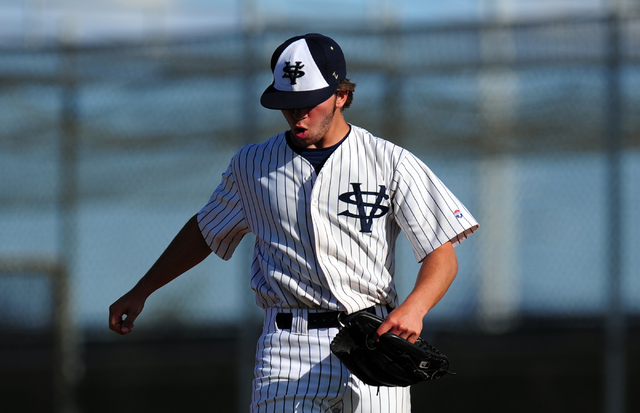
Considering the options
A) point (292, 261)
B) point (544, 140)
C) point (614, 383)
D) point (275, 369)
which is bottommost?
point (614, 383)

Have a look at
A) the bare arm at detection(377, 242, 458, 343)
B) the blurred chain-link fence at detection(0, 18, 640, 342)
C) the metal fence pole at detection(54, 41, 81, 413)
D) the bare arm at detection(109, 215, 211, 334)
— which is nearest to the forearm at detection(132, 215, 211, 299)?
the bare arm at detection(109, 215, 211, 334)

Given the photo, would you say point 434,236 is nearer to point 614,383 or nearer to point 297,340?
point 297,340

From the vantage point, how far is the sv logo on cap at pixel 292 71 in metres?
2.60

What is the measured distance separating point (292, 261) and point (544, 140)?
3.42 metres

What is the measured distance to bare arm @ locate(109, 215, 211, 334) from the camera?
9.80 feet

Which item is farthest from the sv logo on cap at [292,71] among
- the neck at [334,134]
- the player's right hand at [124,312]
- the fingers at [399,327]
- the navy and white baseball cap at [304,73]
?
the player's right hand at [124,312]

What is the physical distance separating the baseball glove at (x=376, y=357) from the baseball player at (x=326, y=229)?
138mm

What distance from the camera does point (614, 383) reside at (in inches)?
210

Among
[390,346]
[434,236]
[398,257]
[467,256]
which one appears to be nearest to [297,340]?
[390,346]

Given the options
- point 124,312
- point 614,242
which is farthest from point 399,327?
point 614,242

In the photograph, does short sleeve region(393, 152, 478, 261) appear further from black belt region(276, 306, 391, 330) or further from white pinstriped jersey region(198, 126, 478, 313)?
black belt region(276, 306, 391, 330)

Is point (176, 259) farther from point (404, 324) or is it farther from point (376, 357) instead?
point (404, 324)

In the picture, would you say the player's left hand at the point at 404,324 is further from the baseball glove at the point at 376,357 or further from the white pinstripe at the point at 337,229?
the white pinstripe at the point at 337,229

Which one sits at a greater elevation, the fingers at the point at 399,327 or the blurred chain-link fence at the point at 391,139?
the blurred chain-link fence at the point at 391,139
